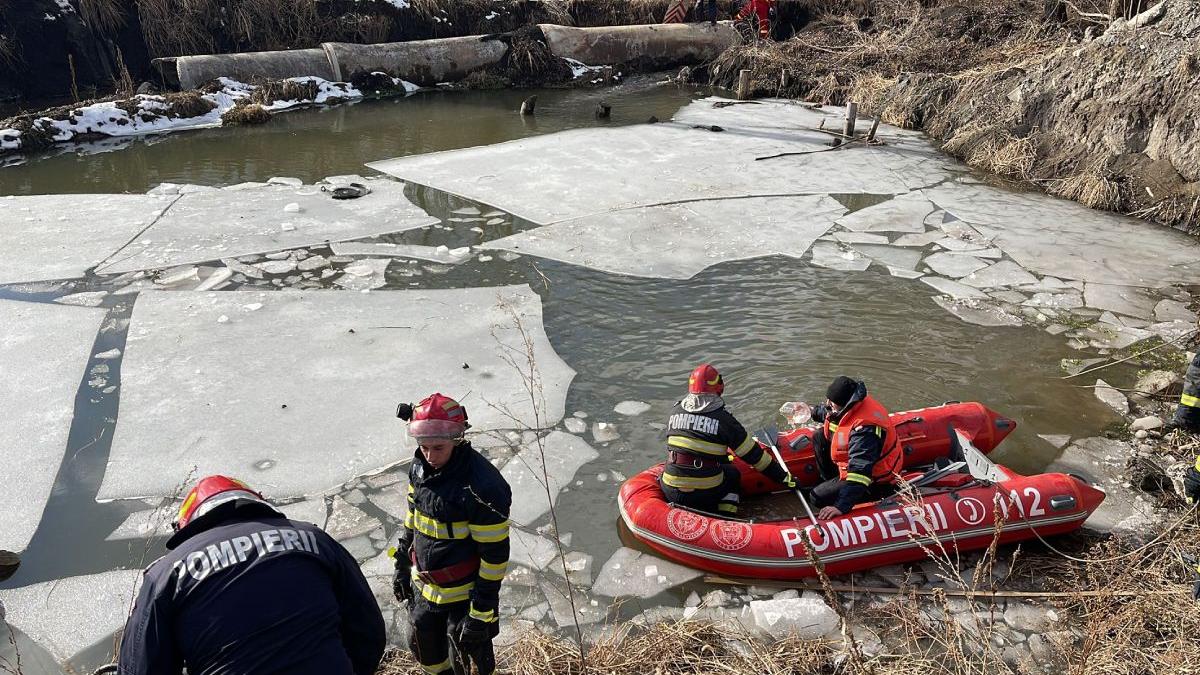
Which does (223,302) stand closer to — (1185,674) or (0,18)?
(1185,674)

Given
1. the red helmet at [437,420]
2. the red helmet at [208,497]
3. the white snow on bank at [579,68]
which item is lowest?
the red helmet at [437,420]

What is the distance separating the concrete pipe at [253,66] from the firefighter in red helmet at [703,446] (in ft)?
50.5

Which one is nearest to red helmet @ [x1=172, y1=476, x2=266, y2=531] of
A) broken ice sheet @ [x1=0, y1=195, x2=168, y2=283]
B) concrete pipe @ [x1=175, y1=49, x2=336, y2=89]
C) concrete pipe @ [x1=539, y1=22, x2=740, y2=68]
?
broken ice sheet @ [x1=0, y1=195, x2=168, y2=283]

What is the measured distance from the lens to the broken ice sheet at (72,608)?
3752 mm

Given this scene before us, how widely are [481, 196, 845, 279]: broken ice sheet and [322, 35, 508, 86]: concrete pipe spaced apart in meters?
10.9

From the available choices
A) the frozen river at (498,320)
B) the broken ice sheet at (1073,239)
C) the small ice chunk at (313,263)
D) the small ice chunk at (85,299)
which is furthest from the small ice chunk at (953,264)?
the small ice chunk at (85,299)

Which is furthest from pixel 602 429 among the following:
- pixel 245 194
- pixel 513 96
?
pixel 513 96

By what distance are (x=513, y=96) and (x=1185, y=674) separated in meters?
17.2

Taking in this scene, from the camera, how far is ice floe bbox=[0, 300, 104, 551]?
15.3 ft

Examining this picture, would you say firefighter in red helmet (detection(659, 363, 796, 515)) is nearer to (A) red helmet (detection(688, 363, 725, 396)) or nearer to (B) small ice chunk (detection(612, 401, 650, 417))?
(A) red helmet (detection(688, 363, 725, 396))

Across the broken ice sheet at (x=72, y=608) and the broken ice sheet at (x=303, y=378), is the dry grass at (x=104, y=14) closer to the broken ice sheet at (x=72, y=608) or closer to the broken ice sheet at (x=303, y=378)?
the broken ice sheet at (x=303, y=378)

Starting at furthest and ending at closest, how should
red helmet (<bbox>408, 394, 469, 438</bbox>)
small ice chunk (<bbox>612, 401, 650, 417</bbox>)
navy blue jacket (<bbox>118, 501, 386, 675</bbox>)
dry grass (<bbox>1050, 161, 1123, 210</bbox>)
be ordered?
dry grass (<bbox>1050, 161, 1123, 210</bbox>)
small ice chunk (<bbox>612, 401, 650, 417</bbox>)
red helmet (<bbox>408, 394, 469, 438</bbox>)
navy blue jacket (<bbox>118, 501, 386, 675</bbox>)

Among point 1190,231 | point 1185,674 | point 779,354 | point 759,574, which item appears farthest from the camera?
point 1190,231

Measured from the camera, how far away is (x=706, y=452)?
14.4 feet
